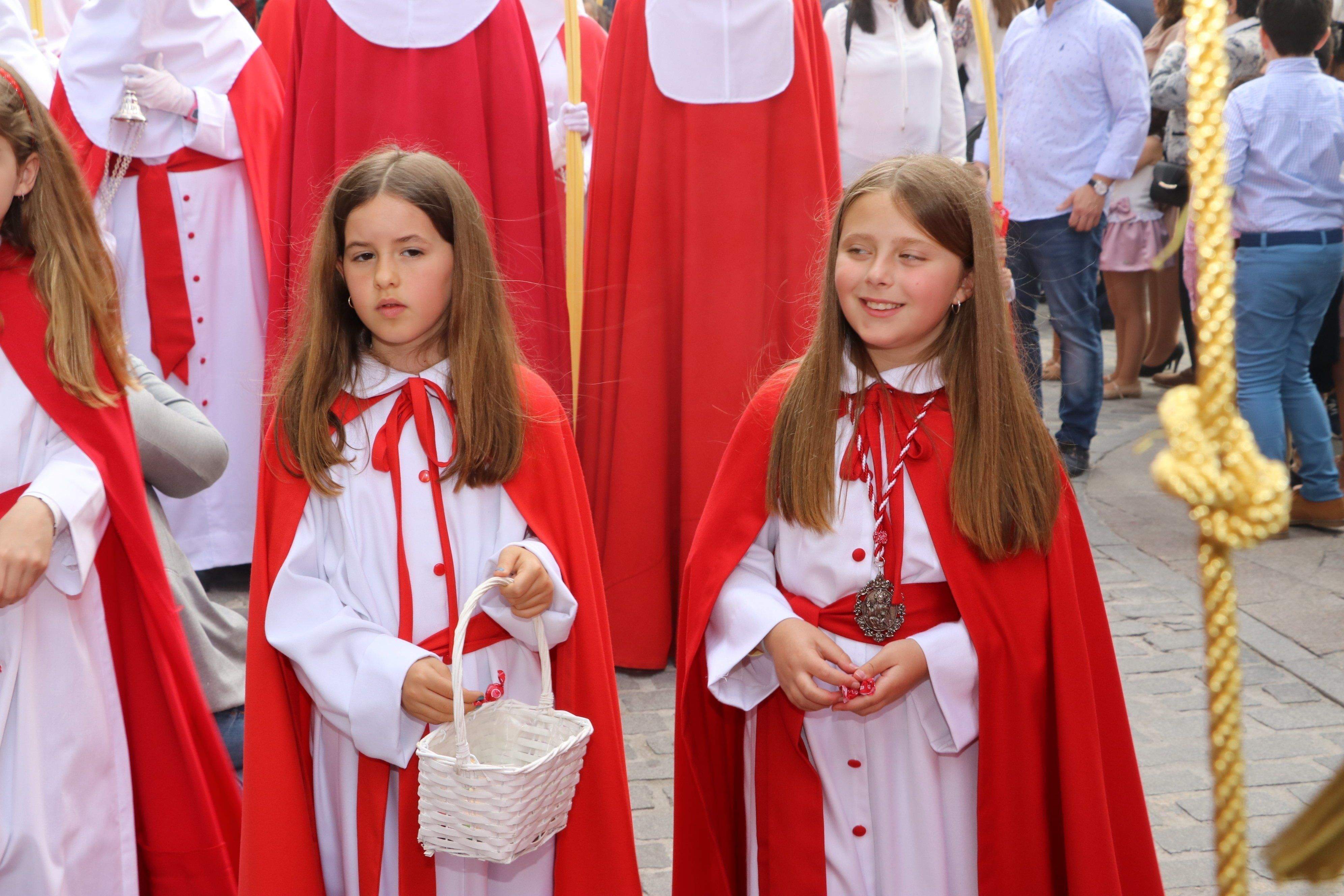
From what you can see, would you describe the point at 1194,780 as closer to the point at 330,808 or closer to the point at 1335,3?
the point at 330,808

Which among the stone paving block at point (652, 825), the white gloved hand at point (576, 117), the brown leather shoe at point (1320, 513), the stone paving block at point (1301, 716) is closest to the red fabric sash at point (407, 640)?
the stone paving block at point (652, 825)

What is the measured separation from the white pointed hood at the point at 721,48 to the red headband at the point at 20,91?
7.48 feet

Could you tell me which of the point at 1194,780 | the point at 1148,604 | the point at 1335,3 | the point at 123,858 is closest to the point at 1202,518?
the point at 123,858

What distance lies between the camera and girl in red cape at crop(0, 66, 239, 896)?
95.1 inches

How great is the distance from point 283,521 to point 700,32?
8.73 ft

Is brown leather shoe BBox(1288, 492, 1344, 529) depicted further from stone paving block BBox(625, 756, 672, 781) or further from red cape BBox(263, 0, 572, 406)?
red cape BBox(263, 0, 572, 406)

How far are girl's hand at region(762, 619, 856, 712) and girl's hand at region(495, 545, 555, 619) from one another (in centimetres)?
41

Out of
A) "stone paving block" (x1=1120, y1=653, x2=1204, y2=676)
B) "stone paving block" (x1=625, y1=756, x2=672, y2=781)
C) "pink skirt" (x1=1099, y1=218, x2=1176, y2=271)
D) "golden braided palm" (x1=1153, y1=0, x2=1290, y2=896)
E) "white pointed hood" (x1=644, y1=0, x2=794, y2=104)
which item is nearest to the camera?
"golden braided palm" (x1=1153, y1=0, x2=1290, y2=896)

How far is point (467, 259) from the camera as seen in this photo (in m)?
2.47

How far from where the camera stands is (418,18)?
4.25 metres

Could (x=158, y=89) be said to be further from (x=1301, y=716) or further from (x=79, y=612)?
(x=1301, y=716)

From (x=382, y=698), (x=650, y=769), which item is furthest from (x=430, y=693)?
(x=650, y=769)

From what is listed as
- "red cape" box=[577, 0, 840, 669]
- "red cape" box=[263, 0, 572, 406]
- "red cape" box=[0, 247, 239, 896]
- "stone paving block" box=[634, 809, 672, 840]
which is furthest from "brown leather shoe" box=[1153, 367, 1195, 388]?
"red cape" box=[0, 247, 239, 896]

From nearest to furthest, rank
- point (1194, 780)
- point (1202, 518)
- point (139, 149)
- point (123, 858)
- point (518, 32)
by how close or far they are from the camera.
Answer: point (1202, 518) → point (123, 858) → point (1194, 780) → point (518, 32) → point (139, 149)
